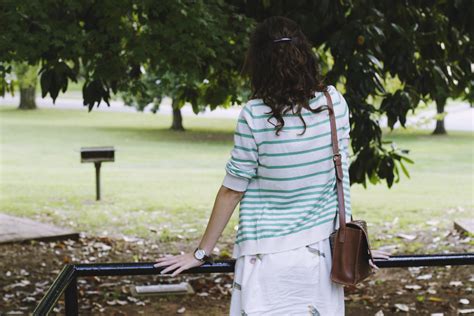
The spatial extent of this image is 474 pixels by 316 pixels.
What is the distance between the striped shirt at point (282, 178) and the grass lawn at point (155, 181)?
8010 mm

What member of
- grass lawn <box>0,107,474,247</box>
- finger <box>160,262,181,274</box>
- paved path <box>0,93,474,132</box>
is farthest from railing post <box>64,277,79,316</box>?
paved path <box>0,93,474,132</box>

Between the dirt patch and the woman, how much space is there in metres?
4.34

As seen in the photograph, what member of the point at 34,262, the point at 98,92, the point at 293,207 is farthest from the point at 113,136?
the point at 293,207

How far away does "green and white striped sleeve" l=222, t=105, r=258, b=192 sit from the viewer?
2.41 metres

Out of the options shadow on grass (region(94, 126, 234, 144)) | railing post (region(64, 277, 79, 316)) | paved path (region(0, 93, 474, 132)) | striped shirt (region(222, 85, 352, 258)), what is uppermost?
striped shirt (region(222, 85, 352, 258))

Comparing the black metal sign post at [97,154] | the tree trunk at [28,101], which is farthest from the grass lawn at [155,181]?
the tree trunk at [28,101]

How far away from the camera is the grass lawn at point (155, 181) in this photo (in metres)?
12.4

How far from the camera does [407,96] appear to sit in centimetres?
634

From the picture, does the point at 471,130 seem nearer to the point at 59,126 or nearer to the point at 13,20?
the point at 59,126

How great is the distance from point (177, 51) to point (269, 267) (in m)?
3.60

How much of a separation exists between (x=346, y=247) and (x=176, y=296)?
5001 mm

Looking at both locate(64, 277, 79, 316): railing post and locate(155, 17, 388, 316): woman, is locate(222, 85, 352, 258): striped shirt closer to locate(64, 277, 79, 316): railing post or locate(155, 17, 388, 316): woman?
locate(155, 17, 388, 316): woman

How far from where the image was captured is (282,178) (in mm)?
2438

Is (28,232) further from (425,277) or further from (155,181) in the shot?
(155,181)
